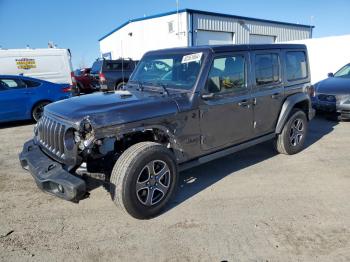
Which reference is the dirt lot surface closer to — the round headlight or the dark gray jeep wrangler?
the dark gray jeep wrangler

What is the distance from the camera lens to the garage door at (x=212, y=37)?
19.5m

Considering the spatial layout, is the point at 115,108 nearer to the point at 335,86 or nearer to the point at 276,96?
the point at 276,96

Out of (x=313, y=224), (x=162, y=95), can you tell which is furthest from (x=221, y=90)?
(x=313, y=224)

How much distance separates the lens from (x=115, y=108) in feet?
11.0

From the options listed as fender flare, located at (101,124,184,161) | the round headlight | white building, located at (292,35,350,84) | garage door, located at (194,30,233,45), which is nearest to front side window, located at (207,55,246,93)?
fender flare, located at (101,124,184,161)

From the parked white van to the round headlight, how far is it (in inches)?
330

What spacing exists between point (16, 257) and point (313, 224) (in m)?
3.04

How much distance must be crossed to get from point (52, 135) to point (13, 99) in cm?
592

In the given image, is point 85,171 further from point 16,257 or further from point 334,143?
point 334,143

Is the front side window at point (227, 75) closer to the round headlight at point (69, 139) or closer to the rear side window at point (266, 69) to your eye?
the rear side window at point (266, 69)

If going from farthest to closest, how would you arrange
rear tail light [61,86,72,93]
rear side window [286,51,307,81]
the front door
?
1. rear tail light [61,86,72,93]
2. rear side window [286,51,307,81]
3. the front door

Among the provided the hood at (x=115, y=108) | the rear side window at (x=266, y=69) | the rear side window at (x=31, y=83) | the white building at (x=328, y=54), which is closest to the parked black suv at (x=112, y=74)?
the rear side window at (x=31, y=83)

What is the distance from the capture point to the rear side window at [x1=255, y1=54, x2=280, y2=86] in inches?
185

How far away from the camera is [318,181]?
14.7 feet
